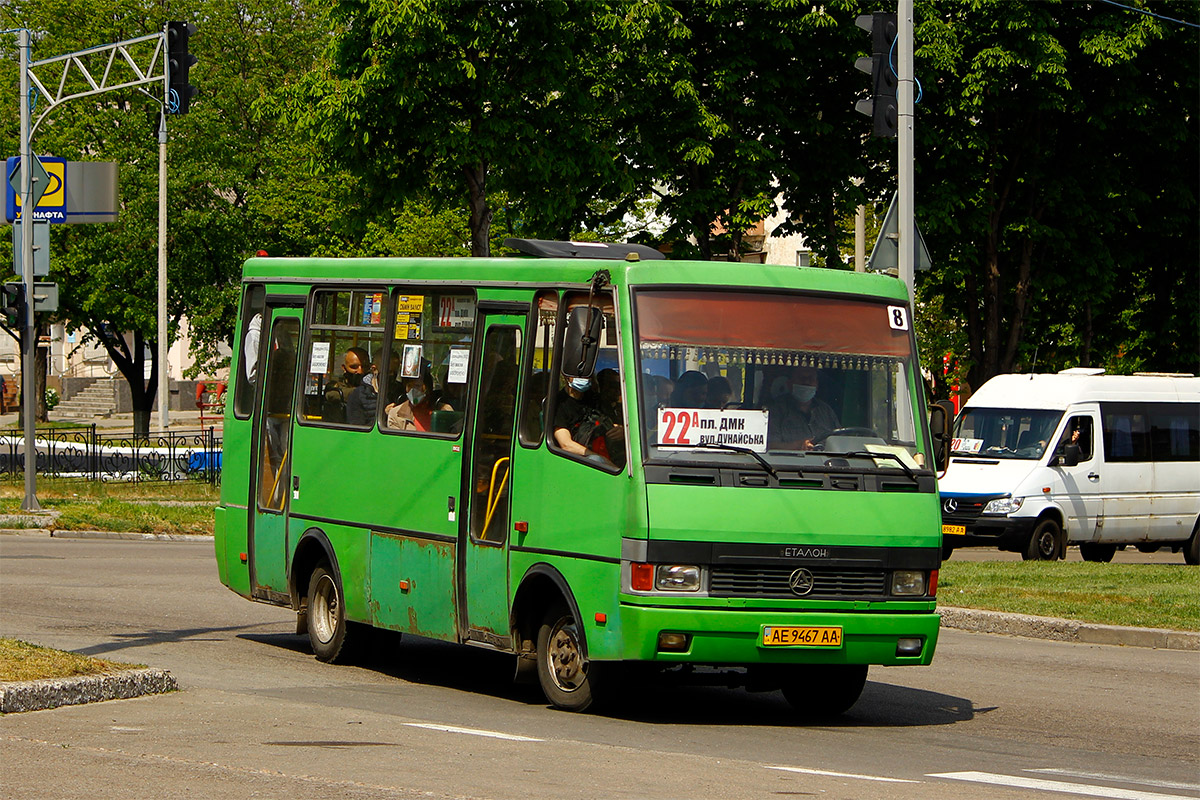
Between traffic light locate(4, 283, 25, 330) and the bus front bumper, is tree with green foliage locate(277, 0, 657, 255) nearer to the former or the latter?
traffic light locate(4, 283, 25, 330)

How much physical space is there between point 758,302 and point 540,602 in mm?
2269

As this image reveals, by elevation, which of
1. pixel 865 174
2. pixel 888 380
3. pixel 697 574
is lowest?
Answer: pixel 697 574

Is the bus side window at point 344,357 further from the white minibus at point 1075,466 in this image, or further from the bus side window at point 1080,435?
the bus side window at point 1080,435

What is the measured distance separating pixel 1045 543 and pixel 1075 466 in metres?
1.31

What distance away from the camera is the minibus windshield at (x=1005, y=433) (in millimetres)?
24391

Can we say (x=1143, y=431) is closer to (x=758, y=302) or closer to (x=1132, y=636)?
(x=1132, y=636)

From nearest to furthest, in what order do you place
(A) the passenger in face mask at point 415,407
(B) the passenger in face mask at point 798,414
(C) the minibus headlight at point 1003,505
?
(B) the passenger in face mask at point 798,414
(A) the passenger in face mask at point 415,407
(C) the minibus headlight at point 1003,505

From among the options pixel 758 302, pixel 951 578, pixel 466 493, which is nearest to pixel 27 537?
pixel 951 578

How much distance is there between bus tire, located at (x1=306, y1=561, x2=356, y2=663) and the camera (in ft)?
42.4

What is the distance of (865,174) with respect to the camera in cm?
3547

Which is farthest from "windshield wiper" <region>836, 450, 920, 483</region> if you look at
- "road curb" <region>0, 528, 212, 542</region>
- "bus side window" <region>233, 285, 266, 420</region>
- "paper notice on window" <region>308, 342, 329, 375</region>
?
"road curb" <region>0, 528, 212, 542</region>

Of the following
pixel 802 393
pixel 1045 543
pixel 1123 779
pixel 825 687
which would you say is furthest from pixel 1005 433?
pixel 1123 779

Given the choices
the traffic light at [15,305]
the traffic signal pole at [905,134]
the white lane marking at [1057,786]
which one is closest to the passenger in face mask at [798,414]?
the white lane marking at [1057,786]

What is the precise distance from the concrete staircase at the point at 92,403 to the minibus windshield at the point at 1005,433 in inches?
2284
